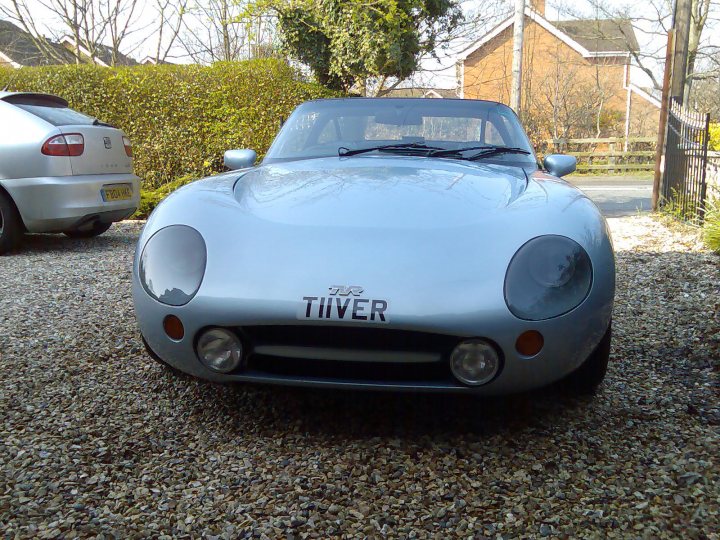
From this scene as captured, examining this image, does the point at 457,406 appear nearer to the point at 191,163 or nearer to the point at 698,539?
the point at 698,539

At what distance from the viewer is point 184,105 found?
Result: 11.2 meters

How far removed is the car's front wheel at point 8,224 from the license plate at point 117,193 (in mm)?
788

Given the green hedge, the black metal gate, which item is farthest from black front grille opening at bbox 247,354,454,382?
the green hedge

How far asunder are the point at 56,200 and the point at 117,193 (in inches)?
26.9

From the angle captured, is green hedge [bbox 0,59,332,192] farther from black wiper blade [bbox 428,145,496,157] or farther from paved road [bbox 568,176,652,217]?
black wiper blade [bbox 428,145,496,157]

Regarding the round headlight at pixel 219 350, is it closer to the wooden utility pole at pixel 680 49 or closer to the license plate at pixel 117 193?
the license plate at pixel 117 193

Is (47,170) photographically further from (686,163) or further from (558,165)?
(686,163)

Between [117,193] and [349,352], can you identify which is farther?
[117,193]

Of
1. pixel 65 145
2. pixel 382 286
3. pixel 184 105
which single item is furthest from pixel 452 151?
pixel 184 105

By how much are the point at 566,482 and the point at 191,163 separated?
33.9ft

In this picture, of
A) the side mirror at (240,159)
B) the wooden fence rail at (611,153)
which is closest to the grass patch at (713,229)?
the side mirror at (240,159)

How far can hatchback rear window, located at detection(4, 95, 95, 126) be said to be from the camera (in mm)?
6155

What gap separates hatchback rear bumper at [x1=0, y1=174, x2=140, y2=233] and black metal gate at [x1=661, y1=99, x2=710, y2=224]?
5819 mm


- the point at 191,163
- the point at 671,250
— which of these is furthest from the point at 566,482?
the point at 191,163
